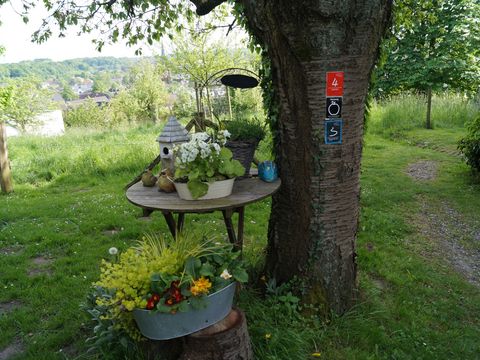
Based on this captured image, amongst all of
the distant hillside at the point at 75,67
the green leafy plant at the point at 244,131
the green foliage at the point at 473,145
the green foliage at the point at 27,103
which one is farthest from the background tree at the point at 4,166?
the distant hillside at the point at 75,67

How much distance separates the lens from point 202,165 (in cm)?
244

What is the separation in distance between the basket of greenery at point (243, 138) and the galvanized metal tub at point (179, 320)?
1.02m

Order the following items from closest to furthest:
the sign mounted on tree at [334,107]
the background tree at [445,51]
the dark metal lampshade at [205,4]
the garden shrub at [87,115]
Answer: the sign mounted on tree at [334,107]
the dark metal lampshade at [205,4]
the background tree at [445,51]
the garden shrub at [87,115]

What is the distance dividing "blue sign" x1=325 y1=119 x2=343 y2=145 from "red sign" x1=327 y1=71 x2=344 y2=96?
18 centimetres

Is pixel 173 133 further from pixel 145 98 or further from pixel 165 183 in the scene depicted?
pixel 145 98

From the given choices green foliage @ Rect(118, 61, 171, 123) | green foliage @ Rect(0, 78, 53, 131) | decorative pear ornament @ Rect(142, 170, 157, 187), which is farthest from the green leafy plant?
green foliage @ Rect(0, 78, 53, 131)

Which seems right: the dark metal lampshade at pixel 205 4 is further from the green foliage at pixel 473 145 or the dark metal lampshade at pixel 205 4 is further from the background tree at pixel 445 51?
the background tree at pixel 445 51

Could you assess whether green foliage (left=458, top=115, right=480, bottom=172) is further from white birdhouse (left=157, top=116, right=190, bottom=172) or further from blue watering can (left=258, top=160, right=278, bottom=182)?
white birdhouse (left=157, top=116, right=190, bottom=172)

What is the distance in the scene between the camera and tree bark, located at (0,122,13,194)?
7281mm

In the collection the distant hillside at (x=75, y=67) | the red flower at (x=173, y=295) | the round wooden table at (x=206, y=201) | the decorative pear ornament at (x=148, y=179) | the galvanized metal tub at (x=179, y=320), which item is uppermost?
the distant hillside at (x=75, y=67)

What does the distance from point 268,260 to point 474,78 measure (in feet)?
47.0

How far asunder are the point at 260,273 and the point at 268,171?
977mm

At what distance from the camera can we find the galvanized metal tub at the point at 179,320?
212 centimetres

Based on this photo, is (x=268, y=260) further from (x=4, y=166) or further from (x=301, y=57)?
(x=4, y=166)
